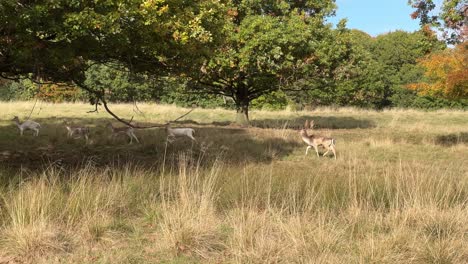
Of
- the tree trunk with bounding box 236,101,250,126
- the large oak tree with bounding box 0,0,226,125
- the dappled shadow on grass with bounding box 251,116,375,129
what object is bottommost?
the dappled shadow on grass with bounding box 251,116,375,129

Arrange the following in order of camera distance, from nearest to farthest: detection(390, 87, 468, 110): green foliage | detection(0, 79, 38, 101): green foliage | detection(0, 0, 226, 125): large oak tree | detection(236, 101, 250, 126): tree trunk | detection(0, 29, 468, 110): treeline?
detection(0, 0, 226, 125): large oak tree → detection(236, 101, 250, 126): tree trunk → detection(0, 29, 468, 110): treeline → detection(0, 79, 38, 101): green foliage → detection(390, 87, 468, 110): green foliage

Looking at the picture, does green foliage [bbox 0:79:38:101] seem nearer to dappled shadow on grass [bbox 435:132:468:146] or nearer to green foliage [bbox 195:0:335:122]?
green foliage [bbox 195:0:335:122]

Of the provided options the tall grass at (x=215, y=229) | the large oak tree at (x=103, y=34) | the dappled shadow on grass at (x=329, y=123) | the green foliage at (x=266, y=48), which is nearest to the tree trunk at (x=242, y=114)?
the green foliage at (x=266, y=48)

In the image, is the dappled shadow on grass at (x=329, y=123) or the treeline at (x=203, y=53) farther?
the dappled shadow on grass at (x=329, y=123)

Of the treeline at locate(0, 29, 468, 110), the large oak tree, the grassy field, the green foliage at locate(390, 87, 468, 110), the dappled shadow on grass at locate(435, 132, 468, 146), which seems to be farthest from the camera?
the green foliage at locate(390, 87, 468, 110)

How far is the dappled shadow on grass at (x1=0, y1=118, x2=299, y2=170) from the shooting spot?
1178cm

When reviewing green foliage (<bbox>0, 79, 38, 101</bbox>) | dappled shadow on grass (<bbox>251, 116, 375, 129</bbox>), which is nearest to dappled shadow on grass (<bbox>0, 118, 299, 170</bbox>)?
dappled shadow on grass (<bbox>251, 116, 375, 129</bbox>)

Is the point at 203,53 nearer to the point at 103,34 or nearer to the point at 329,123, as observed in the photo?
the point at 103,34

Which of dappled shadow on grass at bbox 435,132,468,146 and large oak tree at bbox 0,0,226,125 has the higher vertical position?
large oak tree at bbox 0,0,226,125

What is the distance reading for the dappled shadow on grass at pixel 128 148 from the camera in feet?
38.6

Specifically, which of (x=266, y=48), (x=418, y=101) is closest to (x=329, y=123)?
(x=266, y=48)

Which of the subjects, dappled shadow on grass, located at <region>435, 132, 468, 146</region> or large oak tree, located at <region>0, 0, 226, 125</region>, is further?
dappled shadow on grass, located at <region>435, 132, 468, 146</region>

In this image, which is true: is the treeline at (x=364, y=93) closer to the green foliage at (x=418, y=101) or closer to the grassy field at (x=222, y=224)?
the green foliage at (x=418, y=101)

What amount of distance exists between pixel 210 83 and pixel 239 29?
4430 mm
